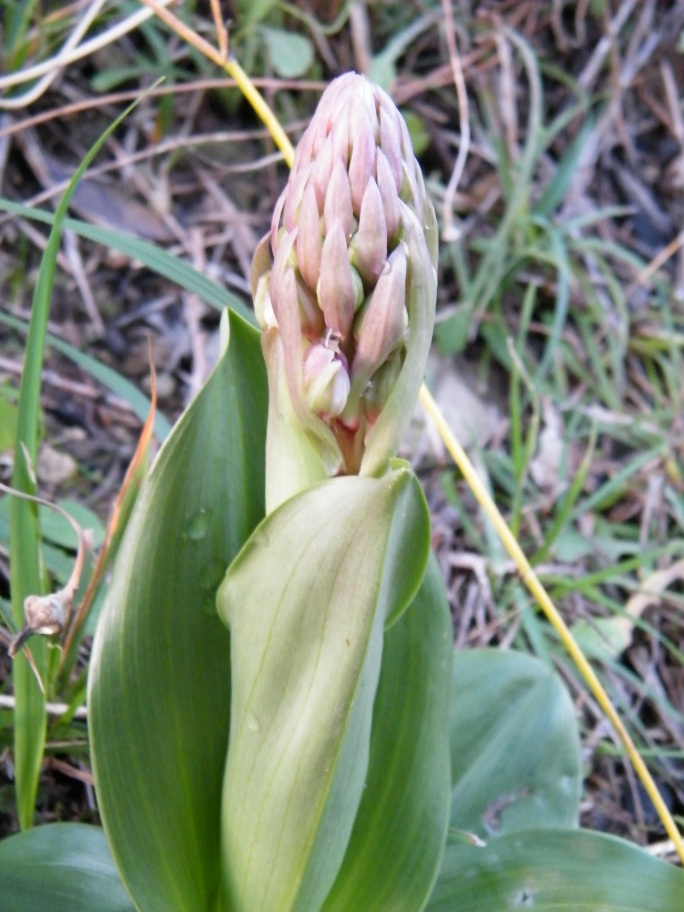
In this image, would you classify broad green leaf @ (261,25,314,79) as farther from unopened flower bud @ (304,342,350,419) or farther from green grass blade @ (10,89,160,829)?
unopened flower bud @ (304,342,350,419)

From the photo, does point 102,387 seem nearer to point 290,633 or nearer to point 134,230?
point 134,230

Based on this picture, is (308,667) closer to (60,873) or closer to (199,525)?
(199,525)

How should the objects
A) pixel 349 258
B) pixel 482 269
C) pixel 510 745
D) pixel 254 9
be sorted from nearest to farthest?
pixel 349 258
pixel 510 745
pixel 254 9
pixel 482 269

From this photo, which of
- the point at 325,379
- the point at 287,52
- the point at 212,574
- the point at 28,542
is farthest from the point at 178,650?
the point at 287,52

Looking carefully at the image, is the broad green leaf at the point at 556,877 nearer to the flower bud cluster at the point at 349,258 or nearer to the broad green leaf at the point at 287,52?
the flower bud cluster at the point at 349,258

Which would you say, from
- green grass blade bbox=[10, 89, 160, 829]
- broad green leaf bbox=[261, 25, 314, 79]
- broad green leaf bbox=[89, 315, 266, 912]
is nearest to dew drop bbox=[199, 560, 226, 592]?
broad green leaf bbox=[89, 315, 266, 912]

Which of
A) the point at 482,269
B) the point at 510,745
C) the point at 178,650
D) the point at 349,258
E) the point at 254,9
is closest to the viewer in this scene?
the point at 349,258
